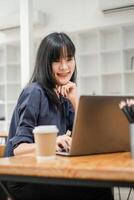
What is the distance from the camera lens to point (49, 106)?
1.54m

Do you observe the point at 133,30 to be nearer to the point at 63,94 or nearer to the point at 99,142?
the point at 63,94

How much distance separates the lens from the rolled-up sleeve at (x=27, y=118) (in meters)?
1.38

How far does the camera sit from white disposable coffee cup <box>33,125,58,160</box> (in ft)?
3.23

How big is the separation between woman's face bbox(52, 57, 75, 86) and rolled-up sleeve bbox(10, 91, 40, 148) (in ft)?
0.63

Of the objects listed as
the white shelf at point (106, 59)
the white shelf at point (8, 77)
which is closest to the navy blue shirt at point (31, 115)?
the white shelf at point (106, 59)

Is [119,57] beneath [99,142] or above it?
above

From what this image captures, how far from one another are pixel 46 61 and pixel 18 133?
0.39m

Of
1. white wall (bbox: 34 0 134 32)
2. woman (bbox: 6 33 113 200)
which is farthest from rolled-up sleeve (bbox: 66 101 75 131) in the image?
white wall (bbox: 34 0 134 32)

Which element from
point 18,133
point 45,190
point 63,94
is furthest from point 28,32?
point 45,190

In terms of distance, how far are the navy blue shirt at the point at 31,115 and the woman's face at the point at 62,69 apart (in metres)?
0.12

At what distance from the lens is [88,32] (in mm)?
6512

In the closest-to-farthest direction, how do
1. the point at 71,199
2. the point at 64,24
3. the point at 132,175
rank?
the point at 132,175 < the point at 71,199 < the point at 64,24

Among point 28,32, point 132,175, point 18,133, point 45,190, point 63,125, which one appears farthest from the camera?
point 28,32

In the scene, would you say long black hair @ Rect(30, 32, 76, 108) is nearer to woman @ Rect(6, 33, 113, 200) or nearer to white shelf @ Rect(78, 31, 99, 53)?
woman @ Rect(6, 33, 113, 200)
